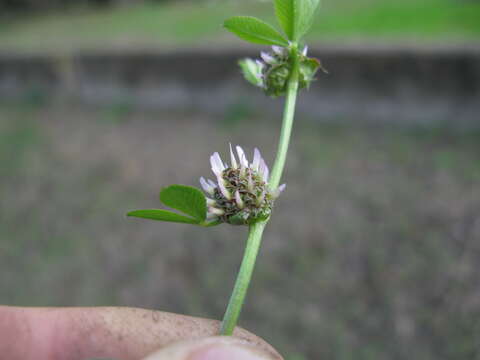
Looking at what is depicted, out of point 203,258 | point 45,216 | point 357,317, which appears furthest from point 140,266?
Answer: point 357,317

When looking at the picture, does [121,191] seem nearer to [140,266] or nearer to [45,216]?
[45,216]

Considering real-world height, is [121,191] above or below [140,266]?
above

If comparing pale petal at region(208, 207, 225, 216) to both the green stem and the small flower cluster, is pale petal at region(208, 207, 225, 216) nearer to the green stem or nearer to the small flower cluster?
the green stem

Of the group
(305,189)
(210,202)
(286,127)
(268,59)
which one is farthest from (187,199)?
(305,189)

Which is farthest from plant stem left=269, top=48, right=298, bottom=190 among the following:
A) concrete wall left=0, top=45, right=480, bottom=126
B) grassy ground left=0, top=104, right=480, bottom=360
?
concrete wall left=0, top=45, right=480, bottom=126

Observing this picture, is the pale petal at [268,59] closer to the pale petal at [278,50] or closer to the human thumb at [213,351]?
the pale petal at [278,50]
